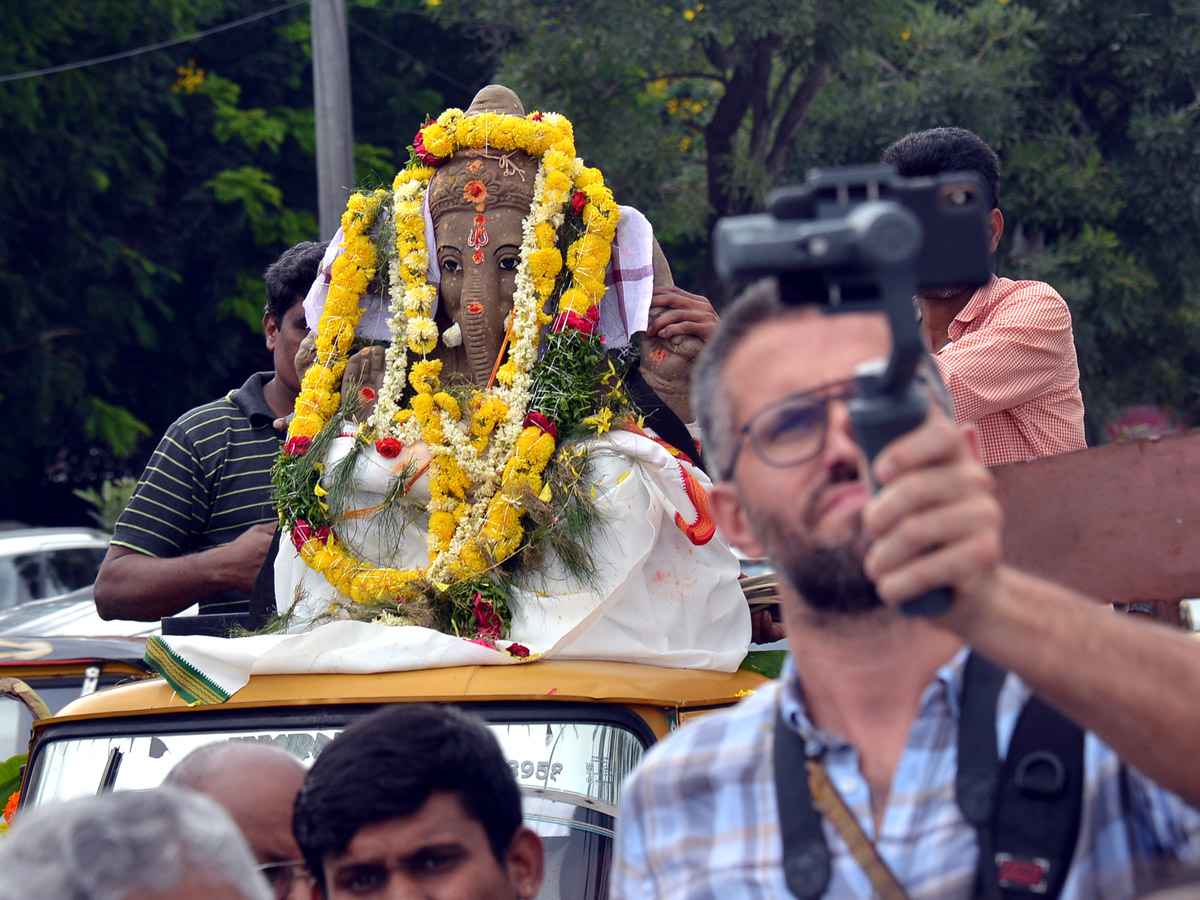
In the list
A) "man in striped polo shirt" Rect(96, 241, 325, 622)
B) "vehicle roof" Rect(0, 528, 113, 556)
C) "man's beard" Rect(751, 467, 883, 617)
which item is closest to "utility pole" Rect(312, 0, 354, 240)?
"vehicle roof" Rect(0, 528, 113, 556)

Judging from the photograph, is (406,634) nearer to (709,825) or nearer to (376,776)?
(376,776)

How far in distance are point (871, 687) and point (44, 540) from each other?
9.03 m

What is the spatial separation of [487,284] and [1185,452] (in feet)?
7.50

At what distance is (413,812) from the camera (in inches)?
88.7

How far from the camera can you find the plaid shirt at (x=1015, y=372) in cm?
307

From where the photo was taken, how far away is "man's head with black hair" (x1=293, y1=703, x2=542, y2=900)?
223 centimetres

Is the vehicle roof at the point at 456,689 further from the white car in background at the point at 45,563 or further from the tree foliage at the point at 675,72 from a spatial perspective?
the tree foliage at the point at 675,72

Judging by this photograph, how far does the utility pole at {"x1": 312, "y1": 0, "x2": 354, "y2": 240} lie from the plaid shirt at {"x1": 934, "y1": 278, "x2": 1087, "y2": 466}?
22.2ft

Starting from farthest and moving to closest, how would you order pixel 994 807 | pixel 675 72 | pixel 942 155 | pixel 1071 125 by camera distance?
pixel 1071 125 < pixel 675 72 < pixel 942 155 < pixel 994 807

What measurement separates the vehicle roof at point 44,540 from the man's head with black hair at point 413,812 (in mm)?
7575

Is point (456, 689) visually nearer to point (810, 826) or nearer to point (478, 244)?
point (478, 244)

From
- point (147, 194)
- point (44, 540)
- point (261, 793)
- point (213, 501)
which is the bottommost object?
point (44, 540)

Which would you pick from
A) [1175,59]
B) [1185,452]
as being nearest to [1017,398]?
[1185,452]

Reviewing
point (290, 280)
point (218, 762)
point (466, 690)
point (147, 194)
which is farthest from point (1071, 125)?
point (218, 762)
